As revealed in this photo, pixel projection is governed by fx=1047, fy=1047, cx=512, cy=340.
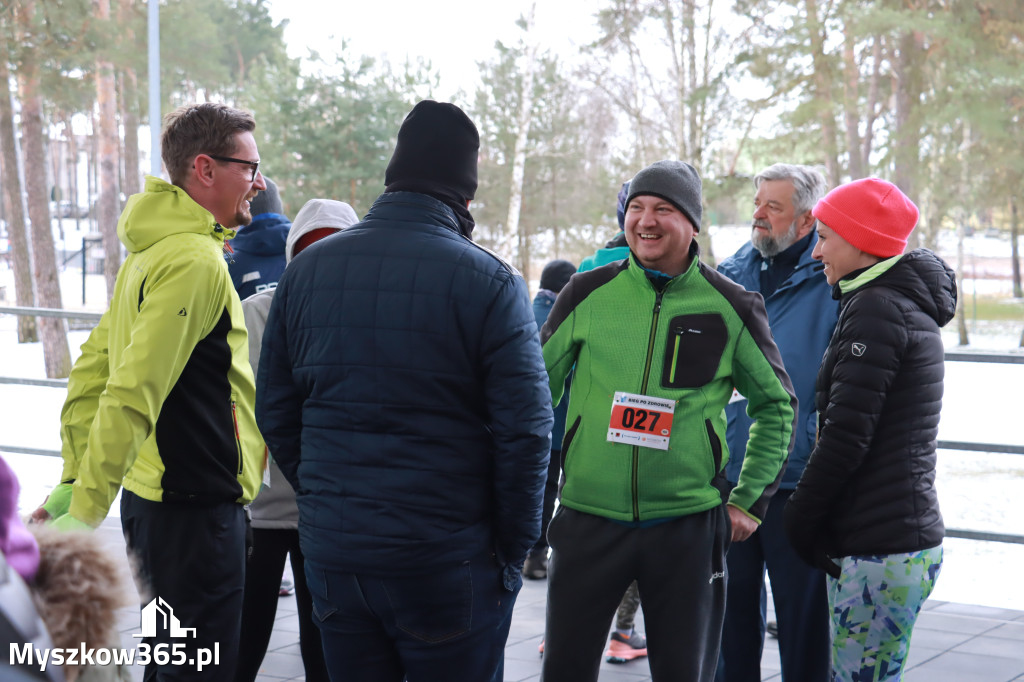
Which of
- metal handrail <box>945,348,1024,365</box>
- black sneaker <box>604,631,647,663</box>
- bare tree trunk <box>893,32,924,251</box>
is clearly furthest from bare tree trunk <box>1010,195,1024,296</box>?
black sneaker <box>604,631,647,663</box>

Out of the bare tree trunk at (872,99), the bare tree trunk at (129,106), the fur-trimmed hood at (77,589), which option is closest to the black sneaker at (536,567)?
the fur-trimmed hood at (77,589)

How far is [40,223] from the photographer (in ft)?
68.4

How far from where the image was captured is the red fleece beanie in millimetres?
2996

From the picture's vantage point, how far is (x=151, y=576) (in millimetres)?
2580

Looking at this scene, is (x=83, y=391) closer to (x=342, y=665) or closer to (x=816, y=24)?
(x=342, y=665)

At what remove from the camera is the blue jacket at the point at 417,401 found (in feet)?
7.26

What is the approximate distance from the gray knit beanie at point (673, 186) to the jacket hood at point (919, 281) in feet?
1.63

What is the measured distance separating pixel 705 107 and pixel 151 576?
22303mm

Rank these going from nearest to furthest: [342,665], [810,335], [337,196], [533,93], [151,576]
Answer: [342,665] < [151,576] < [810,335] < [337,196] < [533,93]

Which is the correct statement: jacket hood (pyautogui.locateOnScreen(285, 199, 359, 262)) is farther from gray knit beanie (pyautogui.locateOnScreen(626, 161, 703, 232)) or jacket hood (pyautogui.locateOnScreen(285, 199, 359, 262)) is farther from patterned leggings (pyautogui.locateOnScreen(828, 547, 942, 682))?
patterned leggings (pyautogui.locateOnScreen(828, 547, 942, 682))

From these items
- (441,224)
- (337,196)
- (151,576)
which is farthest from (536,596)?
(337,196)

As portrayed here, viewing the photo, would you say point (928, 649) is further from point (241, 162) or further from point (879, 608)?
point (241, 162)

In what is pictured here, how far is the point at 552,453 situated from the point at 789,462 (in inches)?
107

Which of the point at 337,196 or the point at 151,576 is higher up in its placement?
the point at 337,196
